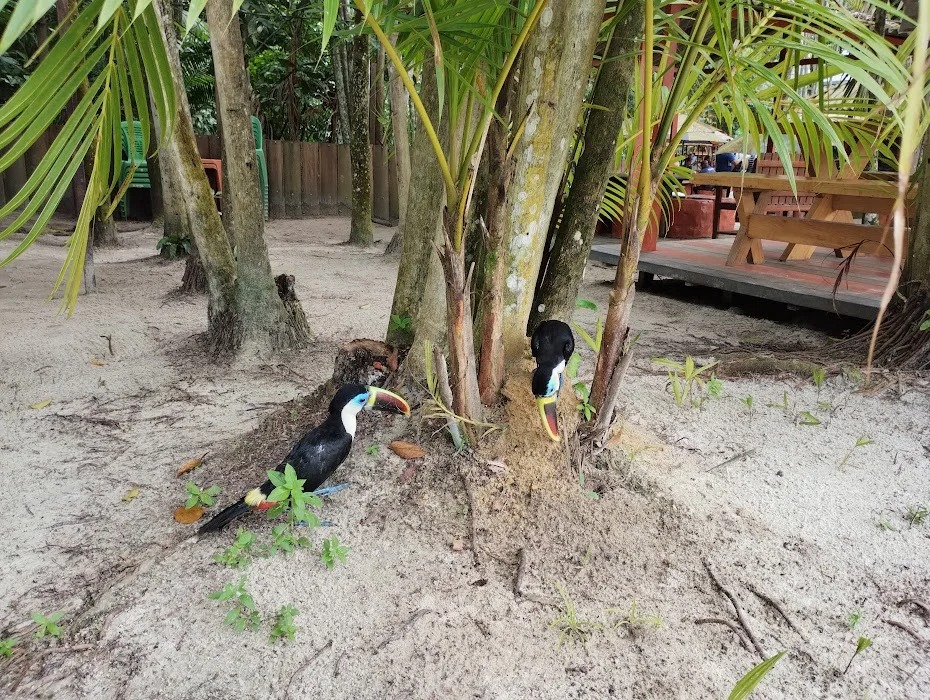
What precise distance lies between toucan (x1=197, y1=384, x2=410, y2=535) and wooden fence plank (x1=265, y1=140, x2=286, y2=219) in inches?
384

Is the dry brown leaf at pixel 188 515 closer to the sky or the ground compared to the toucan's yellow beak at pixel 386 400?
closer to the ground

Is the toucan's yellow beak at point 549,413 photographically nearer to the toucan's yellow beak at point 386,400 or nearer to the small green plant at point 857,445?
the toucan's yellow beak at point 386,400

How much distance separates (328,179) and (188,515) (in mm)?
10192

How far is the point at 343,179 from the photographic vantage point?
466 inches

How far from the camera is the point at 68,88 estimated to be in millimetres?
1302

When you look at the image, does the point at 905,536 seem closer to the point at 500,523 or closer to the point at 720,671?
the point at 720,671

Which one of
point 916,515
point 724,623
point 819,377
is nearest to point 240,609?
point 724,623

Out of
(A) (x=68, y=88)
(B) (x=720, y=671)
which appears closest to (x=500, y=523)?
(B) (x=720, y=671)

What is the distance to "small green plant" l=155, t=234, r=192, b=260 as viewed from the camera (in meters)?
6.46

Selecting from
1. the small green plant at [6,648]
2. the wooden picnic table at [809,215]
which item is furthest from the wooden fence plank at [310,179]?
the small green plant at [6,648]

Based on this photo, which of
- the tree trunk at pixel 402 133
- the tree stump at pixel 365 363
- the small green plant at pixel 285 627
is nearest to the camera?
the small green plant at pixel 285 627

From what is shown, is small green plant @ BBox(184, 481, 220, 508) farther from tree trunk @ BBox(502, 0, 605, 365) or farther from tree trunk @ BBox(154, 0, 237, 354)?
tree trunk @ BBox(154, 0, 237, 354)

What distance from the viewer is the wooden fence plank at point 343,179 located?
38.1 feet

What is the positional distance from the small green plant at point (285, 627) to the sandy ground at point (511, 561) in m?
0.03
